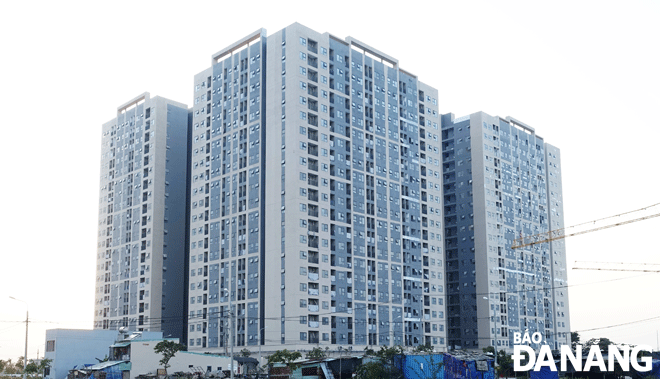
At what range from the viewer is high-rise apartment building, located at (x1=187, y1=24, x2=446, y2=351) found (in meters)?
133

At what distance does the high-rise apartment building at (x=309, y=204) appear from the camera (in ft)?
436

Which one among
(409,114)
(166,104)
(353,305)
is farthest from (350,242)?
(166,104)

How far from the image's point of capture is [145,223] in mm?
164500

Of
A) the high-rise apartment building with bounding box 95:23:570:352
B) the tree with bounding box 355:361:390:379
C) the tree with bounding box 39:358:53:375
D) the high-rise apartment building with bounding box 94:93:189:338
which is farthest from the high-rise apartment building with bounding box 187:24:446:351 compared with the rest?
the tree with bounding box 355:361:390:379

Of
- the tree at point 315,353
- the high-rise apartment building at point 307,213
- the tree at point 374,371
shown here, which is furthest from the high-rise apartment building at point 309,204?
the tree at point 374,371

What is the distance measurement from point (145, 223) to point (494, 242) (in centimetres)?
8063

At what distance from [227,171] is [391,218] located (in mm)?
33530

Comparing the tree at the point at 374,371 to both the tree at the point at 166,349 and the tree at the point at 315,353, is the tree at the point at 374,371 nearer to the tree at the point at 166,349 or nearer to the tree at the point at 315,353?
the tree at the point at 315,353

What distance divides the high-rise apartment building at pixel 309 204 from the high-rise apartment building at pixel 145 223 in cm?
1456

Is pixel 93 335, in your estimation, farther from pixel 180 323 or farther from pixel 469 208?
pixel 469 208

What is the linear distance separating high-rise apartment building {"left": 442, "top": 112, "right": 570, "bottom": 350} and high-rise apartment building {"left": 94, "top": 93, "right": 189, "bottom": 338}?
6464 centimetres

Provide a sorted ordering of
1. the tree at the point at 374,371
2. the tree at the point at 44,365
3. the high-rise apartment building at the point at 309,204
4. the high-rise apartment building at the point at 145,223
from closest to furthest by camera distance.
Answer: the tree at the point at 374,371 → the tree at the point at 44,365 → the high-rise apartment building at the point at 309,204 → the high-rise apartment building at the point at 145,223

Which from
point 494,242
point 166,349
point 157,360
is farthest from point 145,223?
point 494,242

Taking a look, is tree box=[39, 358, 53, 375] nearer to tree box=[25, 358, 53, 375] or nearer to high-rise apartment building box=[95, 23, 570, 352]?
tree box=[25, 358, 53, 375]
